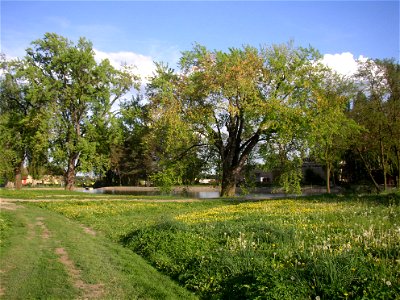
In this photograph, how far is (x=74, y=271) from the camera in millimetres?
7984

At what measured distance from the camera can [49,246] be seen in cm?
1038

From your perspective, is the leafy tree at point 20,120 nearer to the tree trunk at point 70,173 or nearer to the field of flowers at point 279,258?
the tree trunk at point 70,173

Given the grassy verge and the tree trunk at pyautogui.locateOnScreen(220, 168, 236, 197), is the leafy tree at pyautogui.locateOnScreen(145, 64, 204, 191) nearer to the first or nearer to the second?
the tree trunk at pyautogui.locateOnScreen(220, 168, 236, 197)

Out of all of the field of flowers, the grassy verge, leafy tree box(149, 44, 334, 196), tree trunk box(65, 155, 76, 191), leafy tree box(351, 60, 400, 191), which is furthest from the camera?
tree trunk box(65, 155, 76, 191)

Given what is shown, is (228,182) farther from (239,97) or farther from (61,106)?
(61,106)

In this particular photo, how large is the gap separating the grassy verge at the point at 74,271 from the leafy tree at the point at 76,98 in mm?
33750

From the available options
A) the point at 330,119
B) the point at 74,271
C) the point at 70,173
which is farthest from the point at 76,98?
the point at 74,271

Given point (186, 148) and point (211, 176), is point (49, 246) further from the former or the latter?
point (211, 176)

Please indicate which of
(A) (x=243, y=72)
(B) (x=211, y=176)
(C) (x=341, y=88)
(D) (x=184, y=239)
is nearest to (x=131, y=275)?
(D) (x=184, y=239)

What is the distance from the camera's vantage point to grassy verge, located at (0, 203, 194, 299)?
6742mm

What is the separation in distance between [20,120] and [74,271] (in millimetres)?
39723

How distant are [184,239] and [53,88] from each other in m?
38.7

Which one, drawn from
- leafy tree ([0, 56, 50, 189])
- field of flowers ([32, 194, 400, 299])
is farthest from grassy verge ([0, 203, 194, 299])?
leafy tree ([0, 56, 50, 189])

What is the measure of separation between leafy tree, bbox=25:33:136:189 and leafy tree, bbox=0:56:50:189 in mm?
1148
